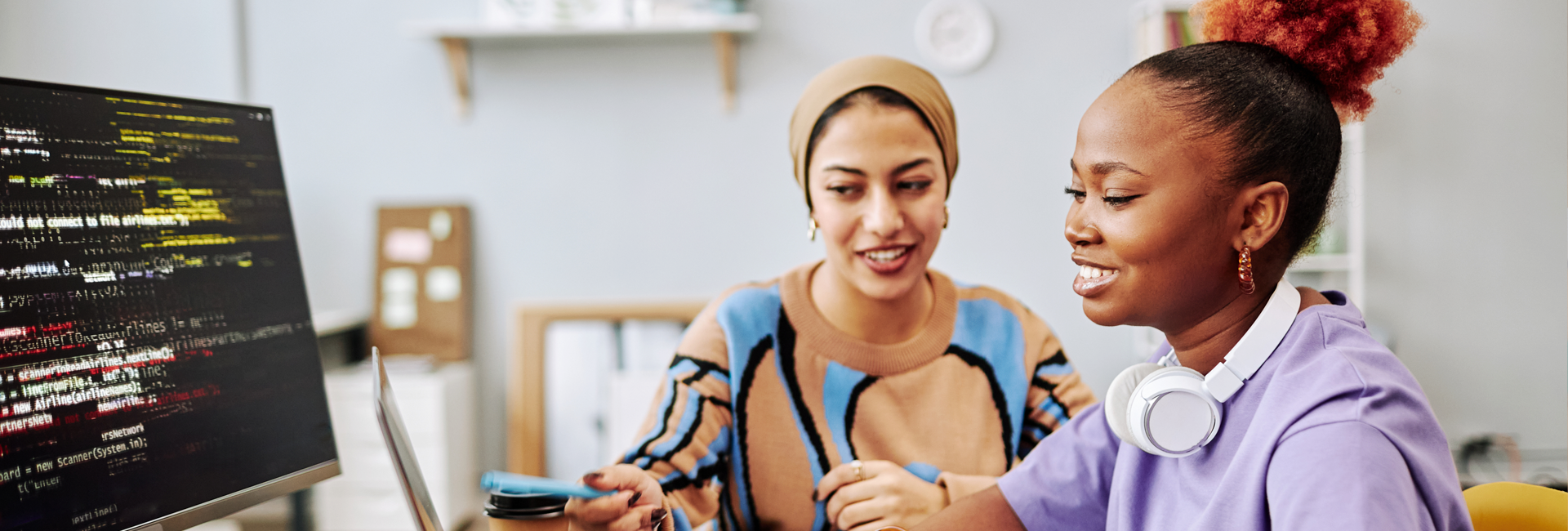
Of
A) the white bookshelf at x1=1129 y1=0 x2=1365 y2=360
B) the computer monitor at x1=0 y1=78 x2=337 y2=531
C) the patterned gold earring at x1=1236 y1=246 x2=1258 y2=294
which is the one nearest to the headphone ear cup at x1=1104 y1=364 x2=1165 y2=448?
the patterned gold earring at x1=1236 y1=246 x2=1258 y2=294

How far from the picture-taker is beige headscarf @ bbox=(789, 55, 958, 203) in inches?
44.0

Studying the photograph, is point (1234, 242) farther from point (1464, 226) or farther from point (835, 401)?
point (1464, 226)

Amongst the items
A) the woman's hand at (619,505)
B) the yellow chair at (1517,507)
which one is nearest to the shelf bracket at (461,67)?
the woman's hand at (619,505)

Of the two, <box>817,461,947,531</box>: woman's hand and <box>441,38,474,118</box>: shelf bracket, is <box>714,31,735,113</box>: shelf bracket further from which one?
<box>817,461,947,531</box>: woman's hand

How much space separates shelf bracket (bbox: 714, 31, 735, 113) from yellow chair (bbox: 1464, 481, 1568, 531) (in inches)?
91.5

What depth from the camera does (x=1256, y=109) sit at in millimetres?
604

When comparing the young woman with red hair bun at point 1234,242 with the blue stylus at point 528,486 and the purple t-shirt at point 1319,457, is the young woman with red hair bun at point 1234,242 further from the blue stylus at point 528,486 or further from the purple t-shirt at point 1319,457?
the blue stylus at point 528,486

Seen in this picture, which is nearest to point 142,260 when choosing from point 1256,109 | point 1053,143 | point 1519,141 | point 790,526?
point 790,526

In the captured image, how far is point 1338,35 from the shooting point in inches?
25.5

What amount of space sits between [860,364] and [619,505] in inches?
18.4

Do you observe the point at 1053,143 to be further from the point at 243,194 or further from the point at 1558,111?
the point at 243,194

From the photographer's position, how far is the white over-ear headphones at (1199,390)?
62cm

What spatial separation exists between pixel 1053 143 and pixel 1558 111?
1366 mm

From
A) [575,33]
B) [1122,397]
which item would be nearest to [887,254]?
[1122,397]
